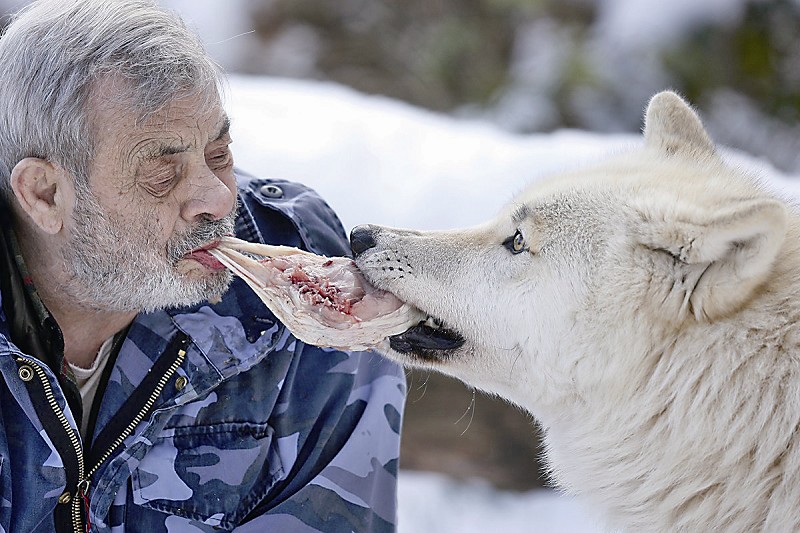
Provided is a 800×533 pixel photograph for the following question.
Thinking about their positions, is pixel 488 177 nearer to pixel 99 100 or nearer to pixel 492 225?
pixel 492 225

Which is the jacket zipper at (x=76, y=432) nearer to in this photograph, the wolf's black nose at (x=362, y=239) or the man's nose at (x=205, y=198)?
the man's nose at (x=205, y=198)

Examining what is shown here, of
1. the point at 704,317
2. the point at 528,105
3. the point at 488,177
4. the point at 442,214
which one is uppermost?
the point at 528,105

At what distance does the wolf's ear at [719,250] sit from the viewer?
1.46 m

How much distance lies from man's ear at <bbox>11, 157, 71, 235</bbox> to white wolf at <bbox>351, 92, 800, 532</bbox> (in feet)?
2.41

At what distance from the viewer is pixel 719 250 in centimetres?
153

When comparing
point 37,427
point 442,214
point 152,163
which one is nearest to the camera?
point 37,427

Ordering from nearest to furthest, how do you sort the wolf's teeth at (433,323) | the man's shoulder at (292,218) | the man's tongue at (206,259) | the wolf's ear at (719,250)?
the wolf's ear at (719,250) < the wolf's teeth at (433,323) < the man's tongue at (206,259) < the man's shoulder at (292,218)

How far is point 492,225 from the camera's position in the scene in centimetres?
205

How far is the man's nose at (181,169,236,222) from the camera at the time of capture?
2.08 meters

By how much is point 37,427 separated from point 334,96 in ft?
9.39

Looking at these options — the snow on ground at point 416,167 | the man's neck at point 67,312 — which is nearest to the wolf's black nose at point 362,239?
the man's neck at point 67,312

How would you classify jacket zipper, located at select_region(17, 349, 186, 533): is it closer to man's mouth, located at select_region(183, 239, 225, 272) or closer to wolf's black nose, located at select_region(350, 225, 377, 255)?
man's mouth, located at select_region(183, 239, 225, 272)

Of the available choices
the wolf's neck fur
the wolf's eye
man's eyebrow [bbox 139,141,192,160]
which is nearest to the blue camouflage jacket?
man's eyebrow [bbox 139,141,192,160]

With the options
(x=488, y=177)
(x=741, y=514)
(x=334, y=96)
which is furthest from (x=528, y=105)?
(x=741, y=514)
